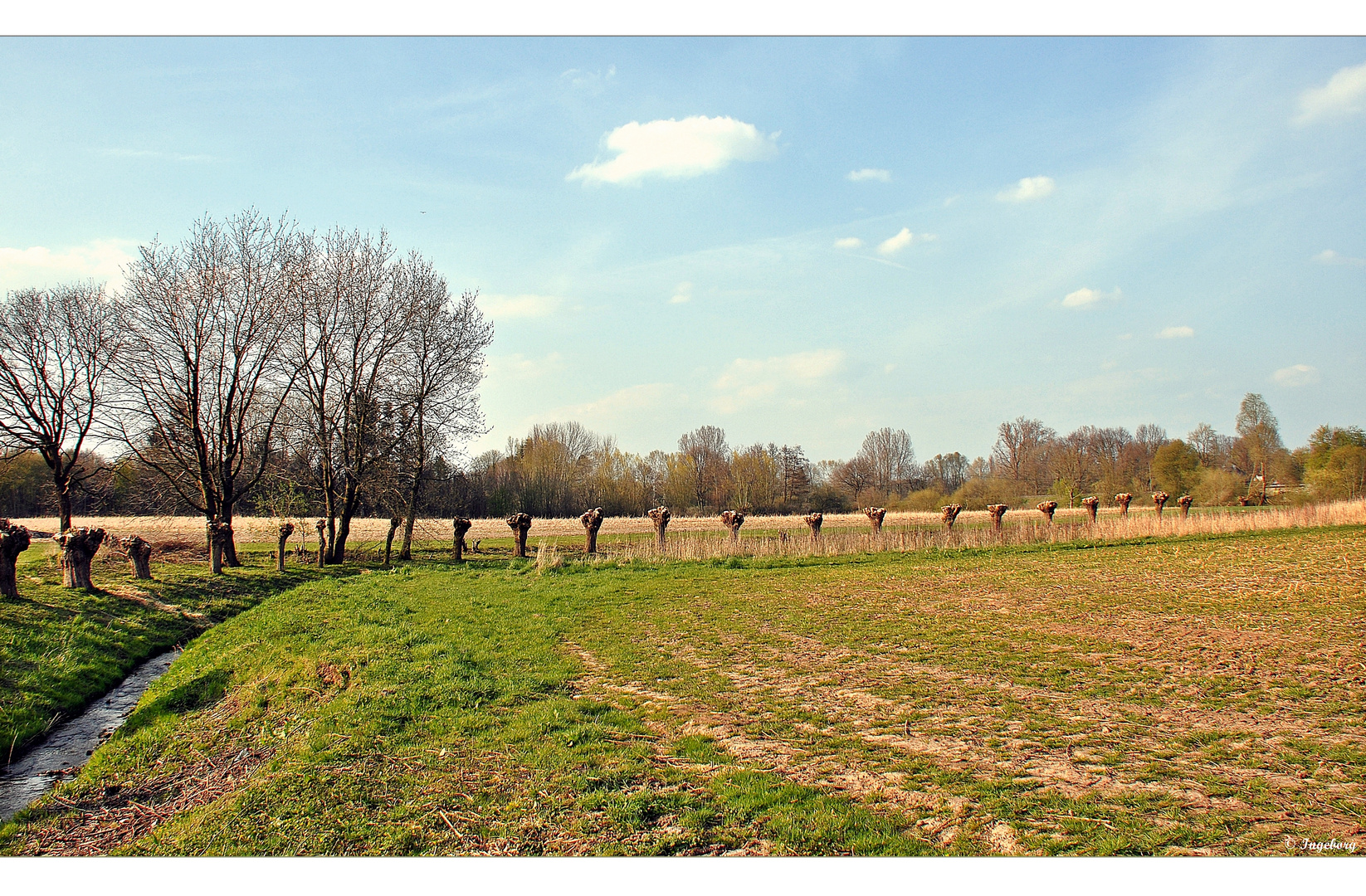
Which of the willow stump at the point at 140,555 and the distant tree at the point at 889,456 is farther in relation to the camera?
the distant tree at the point at 889,456

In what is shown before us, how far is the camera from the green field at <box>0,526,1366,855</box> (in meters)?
4.18

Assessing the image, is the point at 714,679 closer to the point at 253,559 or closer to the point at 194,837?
the point at 194,837

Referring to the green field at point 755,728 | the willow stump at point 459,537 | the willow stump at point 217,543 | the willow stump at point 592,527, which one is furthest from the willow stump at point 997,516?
the willow stump at point 217,543

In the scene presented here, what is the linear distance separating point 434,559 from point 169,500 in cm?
831

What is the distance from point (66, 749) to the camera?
309 inches

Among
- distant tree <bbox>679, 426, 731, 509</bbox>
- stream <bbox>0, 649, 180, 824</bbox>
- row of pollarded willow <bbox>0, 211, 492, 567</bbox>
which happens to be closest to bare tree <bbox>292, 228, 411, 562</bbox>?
row of pollarded willow <bbox>0, 211, 492, 567</bbox>

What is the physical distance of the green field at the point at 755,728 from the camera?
4176mm

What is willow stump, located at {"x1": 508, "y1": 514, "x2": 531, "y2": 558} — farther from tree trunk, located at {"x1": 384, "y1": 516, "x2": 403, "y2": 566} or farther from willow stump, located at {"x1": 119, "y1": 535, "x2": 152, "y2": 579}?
willow stump, located at {"x1": 119, "y1": 535, "x2": 152, "y2": 579}

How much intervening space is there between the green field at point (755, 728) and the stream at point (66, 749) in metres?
0.36

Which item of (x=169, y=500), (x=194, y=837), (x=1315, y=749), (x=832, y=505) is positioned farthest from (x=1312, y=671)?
(x=832, y=505)

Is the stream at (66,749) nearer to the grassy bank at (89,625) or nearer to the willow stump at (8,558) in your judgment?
the grassy bank at (89,625)

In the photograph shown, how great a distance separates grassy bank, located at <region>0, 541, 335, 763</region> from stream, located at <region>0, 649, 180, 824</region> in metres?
0.19

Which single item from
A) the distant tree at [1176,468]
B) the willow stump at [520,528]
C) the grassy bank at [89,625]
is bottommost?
the grassy bank at [89,625]

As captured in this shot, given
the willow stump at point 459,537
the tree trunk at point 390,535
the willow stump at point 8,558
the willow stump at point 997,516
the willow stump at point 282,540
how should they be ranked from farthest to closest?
the willow stump at point 459,537
the willow stump at point 997,516
the tree trunk at point 390,535
the willow stump at point 282,540
the willow stump at point 8,558
